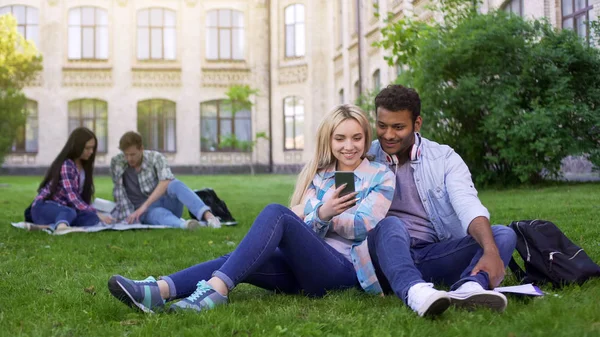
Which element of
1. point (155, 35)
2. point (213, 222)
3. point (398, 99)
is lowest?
point (213, 222)

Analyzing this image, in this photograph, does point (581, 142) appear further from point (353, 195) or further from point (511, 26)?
point (353, 195)

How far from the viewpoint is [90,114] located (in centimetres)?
3462

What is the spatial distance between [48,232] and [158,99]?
27.0 metres

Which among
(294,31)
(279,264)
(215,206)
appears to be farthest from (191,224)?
(294,31)

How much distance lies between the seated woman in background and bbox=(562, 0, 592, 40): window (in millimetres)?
9778

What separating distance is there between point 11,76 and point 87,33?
1090 centimetres

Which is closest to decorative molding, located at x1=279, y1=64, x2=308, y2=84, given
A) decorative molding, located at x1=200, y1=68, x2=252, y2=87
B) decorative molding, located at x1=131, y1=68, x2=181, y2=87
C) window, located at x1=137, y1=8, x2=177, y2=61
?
decorative molding, located at x1=200, y1=68, x2=252, y2=87

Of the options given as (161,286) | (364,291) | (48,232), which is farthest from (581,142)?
(161,286)

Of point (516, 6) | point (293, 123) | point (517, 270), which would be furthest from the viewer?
point (293, 123)

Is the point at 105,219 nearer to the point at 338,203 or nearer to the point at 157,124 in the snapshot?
the point at 338,203

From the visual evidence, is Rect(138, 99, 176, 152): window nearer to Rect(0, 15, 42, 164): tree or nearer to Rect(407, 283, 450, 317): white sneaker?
Rect(0, 15, 42, 164): tree

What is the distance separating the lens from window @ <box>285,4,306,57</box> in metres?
34.2

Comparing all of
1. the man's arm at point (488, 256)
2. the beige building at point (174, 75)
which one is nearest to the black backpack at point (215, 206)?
the man's arm at point (488, 256)

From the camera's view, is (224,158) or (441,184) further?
(224,158)
